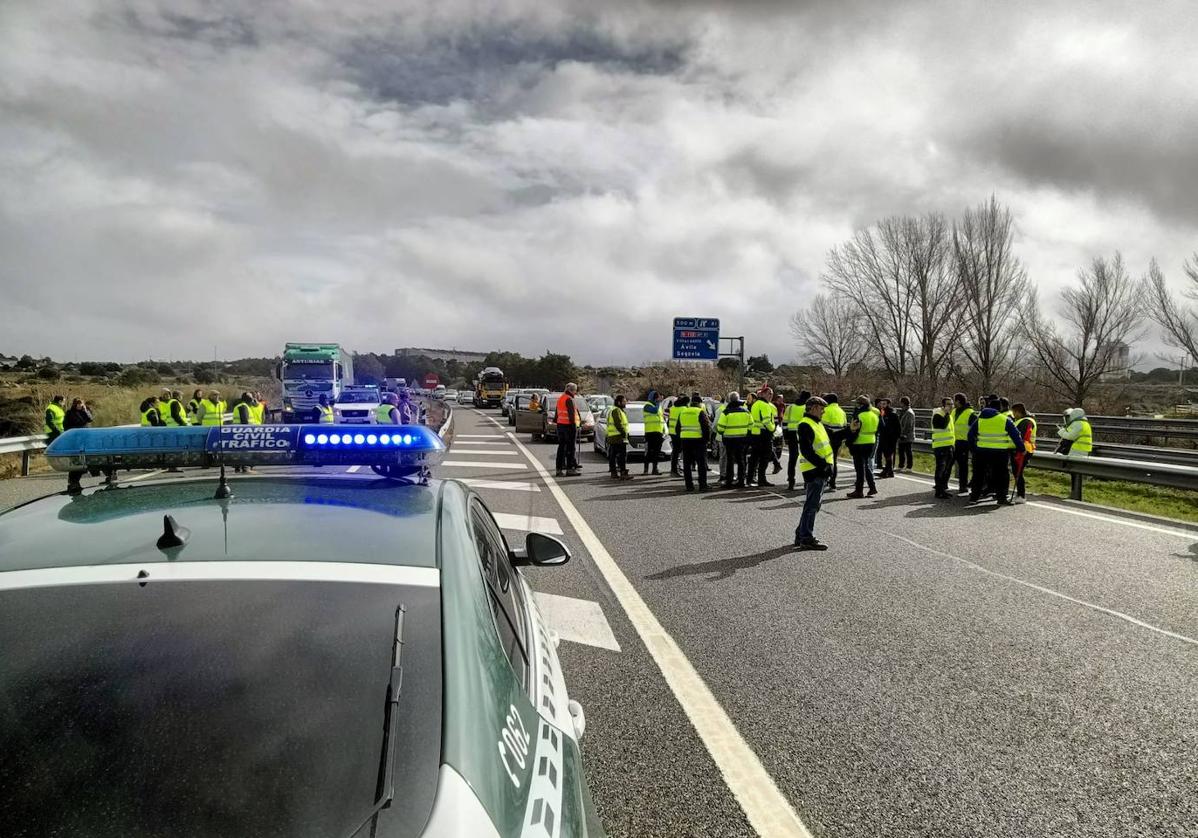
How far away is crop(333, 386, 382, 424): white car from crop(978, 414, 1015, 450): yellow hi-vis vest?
53.0 ft

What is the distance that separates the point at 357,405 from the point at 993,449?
18.4 meters

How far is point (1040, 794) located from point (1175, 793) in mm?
583

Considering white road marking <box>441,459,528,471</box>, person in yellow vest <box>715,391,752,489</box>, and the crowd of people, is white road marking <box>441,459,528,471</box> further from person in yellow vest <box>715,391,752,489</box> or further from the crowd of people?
person in yellow vest <box>715,391,752,489</box>

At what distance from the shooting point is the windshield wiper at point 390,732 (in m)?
1.36

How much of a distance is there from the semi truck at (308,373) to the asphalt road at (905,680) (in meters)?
25.7

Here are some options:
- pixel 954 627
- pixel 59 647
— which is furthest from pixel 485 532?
pixel 954 627

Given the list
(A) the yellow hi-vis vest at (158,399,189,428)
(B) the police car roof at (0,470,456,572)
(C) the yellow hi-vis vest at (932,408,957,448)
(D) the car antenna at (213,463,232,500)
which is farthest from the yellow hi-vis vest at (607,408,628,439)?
(D) the car antenna at (213,463,232,500)

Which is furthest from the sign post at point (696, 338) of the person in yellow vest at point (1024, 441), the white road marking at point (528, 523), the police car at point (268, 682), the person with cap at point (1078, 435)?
the police car at point (268, 682)

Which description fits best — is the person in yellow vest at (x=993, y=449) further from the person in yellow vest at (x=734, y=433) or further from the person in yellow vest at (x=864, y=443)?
the person in yellow vest at (x=734, y=433)

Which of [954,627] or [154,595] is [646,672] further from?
[154,595]

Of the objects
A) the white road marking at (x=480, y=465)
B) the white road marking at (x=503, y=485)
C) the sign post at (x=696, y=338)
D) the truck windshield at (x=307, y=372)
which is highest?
the sign post at (x=696, y=338)

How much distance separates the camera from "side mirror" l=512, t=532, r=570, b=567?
356cm

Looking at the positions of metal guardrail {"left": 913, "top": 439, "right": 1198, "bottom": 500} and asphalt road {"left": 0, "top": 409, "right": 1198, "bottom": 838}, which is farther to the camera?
metal guardrail {"left": 913, "top": 439, "right": 1198, "bottom": 500}

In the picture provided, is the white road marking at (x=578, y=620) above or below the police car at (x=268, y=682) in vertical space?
below
